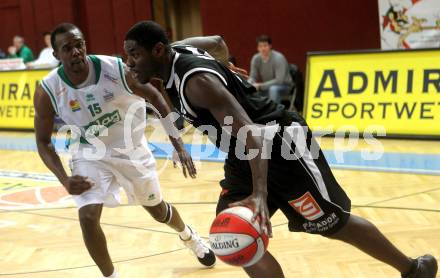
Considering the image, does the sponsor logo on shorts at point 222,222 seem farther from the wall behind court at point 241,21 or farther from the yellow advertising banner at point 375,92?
the wall behind court at point 241,21

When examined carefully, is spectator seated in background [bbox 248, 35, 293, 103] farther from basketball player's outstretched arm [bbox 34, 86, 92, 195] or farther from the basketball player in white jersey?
basketball player's outstretched arm [bbox 34, 86, 92, 195]

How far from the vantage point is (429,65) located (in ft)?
32.5

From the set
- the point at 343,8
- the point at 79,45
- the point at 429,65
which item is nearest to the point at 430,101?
the point at 429,65

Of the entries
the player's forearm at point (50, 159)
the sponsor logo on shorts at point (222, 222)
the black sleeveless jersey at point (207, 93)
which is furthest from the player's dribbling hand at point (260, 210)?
the player's forearm at point (50, 159)

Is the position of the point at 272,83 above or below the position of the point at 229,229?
below

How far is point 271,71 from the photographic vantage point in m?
12.5

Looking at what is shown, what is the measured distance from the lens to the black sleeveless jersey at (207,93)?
12.3 ft

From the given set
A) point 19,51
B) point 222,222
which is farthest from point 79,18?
point 222,222

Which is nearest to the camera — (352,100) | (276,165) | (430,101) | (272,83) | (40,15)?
(276,165)

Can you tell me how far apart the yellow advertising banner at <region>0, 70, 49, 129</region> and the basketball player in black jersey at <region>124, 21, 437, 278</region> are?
1039 centimetres

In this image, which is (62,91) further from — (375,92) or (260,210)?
(375,92)

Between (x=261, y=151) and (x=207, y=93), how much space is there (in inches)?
14.4

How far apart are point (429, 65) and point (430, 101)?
18.9 inches

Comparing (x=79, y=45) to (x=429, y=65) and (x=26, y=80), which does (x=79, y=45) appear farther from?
(x=26, y=80)
